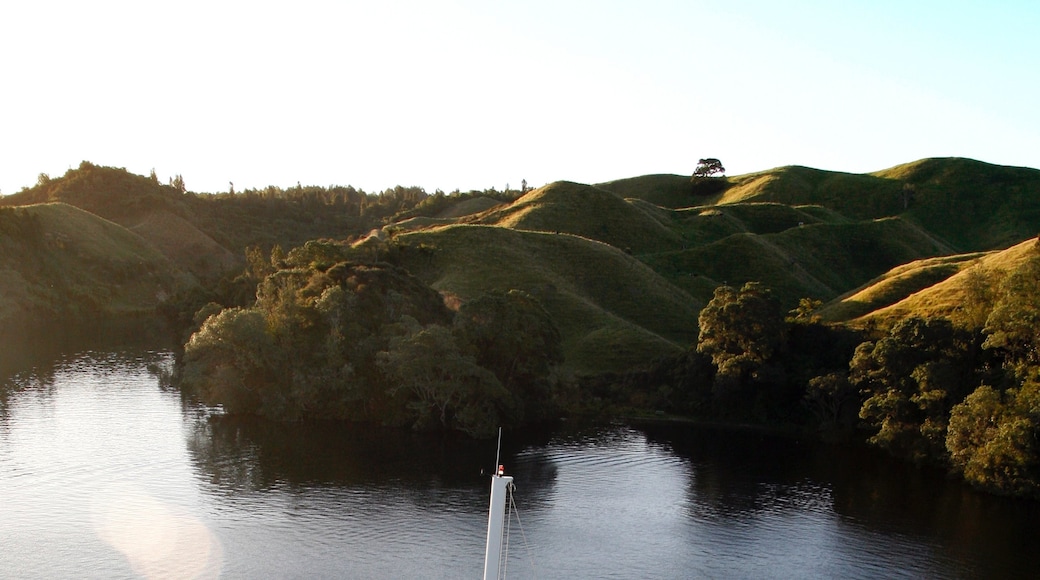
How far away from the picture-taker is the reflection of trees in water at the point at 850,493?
219 ft

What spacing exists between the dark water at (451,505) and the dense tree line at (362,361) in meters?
3.65

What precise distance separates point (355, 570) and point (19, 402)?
64538 millimetres

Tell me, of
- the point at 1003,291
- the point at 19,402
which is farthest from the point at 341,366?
the point at 1003,291

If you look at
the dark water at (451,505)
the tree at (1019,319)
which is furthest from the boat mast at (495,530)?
the tree at (1019,319)

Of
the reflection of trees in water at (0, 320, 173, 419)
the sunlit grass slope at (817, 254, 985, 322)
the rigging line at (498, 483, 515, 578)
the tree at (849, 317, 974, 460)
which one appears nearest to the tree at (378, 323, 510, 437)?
the rigging line at (498, 483, 515, 578)

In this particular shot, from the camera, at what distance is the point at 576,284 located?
14425cm

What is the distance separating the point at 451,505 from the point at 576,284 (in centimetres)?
7728

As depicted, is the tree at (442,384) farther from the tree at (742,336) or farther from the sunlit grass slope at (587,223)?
the sunlit grass slope at (587,223)

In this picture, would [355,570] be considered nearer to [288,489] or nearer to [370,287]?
[288,489]

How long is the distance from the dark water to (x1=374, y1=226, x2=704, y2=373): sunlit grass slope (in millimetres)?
22889

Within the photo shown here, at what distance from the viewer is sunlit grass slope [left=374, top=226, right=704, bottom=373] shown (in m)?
121

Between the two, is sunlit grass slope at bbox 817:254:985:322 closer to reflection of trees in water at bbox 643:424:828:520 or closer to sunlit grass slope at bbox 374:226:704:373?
sunlit grass slope at bbox 374:226:704:373

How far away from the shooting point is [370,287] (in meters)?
105

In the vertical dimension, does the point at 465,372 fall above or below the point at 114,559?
above
